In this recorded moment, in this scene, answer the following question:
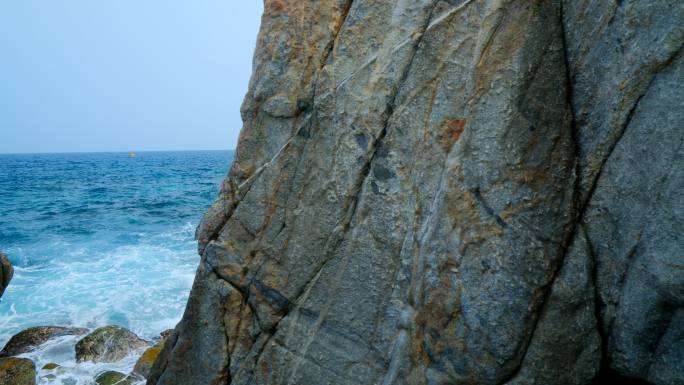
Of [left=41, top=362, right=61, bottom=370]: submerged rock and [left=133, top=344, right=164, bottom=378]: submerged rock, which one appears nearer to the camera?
[left=133, top=344, right=164, bottom=378]: submerged rock

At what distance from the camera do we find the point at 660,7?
426 cm

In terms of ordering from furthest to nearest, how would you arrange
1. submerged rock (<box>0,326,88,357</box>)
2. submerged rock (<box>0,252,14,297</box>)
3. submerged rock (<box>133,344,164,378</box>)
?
submerged rock (<box>0,252,14,297</box>) < submerged rock (<box>0,326,88,357</box>) < submerged rock (<box>133,344,164,378</box>)

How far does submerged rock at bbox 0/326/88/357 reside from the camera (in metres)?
13.4

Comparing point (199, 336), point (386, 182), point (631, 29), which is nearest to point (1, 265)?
point (199, 336)

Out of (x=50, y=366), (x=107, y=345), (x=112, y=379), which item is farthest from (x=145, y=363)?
(x=50, y=366)

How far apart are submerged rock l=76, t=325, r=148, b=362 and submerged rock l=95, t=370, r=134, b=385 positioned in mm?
796

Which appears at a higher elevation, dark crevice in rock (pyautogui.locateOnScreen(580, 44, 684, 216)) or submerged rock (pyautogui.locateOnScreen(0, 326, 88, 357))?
dark crevice in rock (pyautogui.locateOnScreen(580, 44, 684, 216))

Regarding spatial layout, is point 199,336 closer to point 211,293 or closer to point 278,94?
point 211,293

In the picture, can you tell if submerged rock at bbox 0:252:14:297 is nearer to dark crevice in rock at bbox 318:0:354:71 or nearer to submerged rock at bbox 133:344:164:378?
→ submerged rock at bbox 133:344:164:378

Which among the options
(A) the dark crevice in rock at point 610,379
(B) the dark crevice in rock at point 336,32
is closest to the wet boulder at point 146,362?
(B) the dark crevice in rock at point 336,32

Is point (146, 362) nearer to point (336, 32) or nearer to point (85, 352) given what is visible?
point (85, 352)

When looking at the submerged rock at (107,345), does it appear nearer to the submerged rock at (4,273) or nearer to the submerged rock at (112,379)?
the submerged rock at (112,379)

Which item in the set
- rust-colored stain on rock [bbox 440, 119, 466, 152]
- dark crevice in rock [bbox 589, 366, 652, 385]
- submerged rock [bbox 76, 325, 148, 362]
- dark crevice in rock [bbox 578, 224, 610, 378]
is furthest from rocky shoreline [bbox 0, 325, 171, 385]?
dark crevice in rock [bbox 578, 224, 610, 378]

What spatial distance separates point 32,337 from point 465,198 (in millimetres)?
15043
